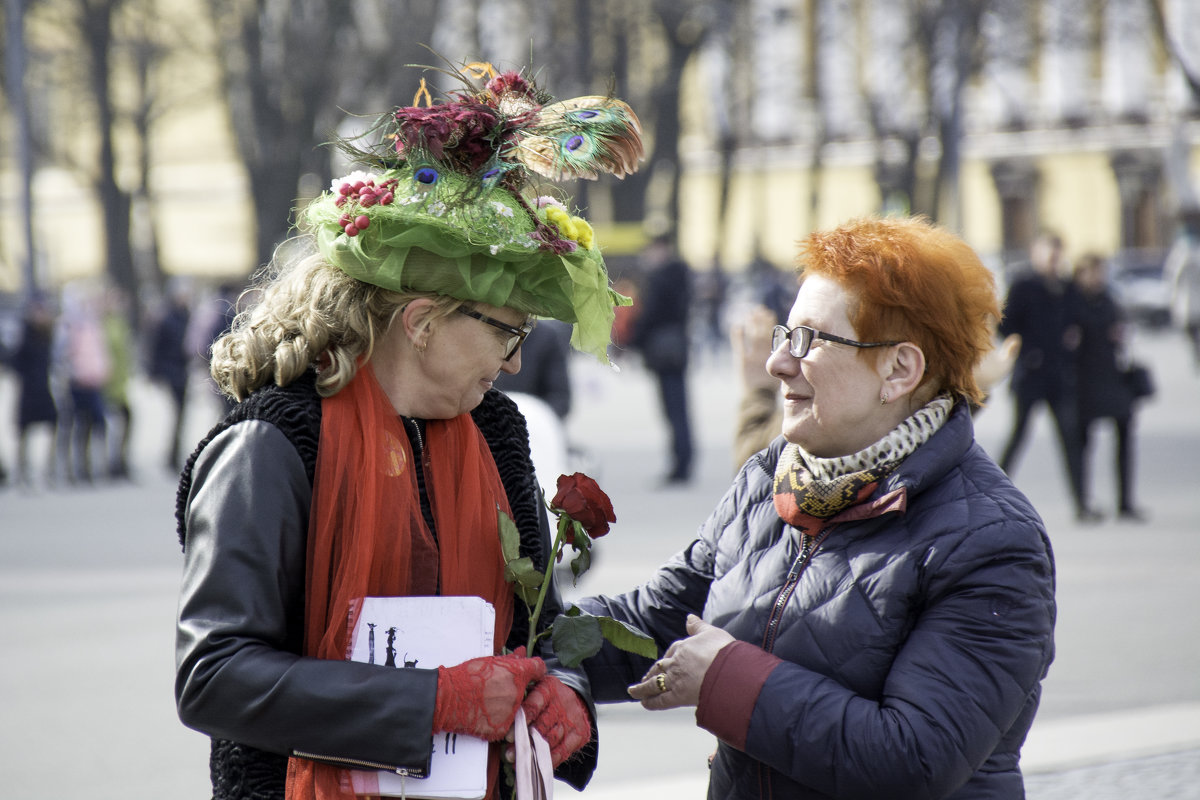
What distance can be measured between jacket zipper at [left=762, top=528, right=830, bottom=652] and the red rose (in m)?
0.30

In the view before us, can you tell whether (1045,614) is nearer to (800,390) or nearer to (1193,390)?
(800,390)

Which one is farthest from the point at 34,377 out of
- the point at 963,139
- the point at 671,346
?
the point at 963,139

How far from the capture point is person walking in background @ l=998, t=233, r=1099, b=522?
380 inches

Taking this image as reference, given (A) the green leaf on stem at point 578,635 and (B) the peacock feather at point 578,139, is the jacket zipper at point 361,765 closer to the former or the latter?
(A) the green leaf on stem at point 578,635

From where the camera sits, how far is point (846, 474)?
92.8 inches

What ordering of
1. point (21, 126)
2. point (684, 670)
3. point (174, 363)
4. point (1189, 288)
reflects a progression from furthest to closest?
point (1189, 288)
point (21, 126)
point (174, 363)
point (684, 670)

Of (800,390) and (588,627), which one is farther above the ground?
(800,390)

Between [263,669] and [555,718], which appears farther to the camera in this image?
[555,718]

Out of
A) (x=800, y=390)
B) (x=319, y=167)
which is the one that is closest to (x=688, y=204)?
(x=319, y=167)

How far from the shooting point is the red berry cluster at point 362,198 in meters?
2.21

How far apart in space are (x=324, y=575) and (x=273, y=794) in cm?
34

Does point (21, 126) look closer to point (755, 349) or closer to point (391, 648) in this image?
point (755, 349)

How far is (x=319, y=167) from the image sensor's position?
2025 centimetres

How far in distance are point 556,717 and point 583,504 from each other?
1.13ft
